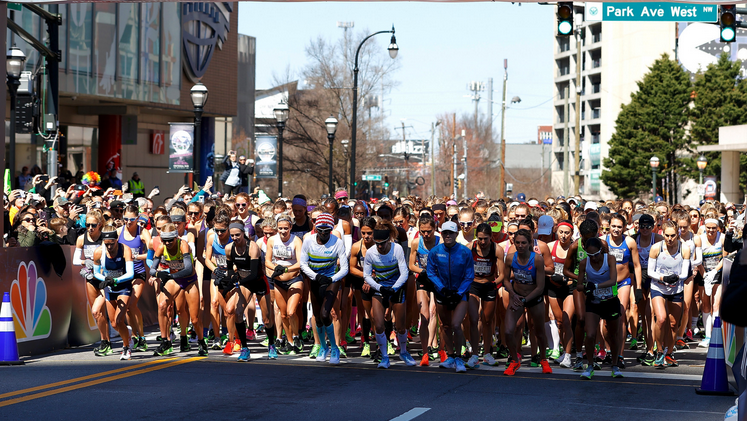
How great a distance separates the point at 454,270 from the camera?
11.8m

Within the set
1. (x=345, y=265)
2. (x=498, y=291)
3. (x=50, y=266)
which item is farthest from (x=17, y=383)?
(x=498, y=291)

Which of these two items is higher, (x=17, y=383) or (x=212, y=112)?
(x=212, y=112)

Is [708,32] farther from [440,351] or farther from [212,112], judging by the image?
[440,351]

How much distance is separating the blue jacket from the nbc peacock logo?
5462 mm

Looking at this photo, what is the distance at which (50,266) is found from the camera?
13.7 meters

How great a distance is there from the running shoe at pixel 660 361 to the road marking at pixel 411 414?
4.52m

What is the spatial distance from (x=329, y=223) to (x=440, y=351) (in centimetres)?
224

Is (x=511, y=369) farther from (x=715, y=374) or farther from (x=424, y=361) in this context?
(x=715, y=374)

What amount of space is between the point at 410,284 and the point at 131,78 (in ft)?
76.8

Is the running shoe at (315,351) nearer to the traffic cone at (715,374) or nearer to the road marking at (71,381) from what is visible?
the road marking at (71,381)

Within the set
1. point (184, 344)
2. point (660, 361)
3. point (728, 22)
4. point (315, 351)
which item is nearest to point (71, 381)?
point (184, 344)

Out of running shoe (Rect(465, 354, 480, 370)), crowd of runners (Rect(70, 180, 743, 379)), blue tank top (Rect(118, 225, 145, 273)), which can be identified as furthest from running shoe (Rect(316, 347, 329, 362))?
blue tank top (Rect(118, 225, 145, 273))

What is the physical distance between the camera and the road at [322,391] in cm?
908

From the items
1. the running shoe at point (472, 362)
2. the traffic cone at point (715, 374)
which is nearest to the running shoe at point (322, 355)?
the running shoe at point (472, 362)
